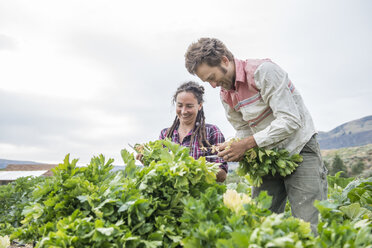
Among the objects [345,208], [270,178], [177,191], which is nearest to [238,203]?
[177,191]

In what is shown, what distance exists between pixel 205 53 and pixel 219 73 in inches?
8.9

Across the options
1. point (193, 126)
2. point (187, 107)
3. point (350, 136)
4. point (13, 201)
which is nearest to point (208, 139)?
point (193, 126)

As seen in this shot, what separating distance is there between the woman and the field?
1.66m

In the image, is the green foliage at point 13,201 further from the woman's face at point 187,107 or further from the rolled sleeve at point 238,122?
the rolled sleeve at point 238,122

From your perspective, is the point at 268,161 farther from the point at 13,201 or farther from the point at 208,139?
the point at 13,201

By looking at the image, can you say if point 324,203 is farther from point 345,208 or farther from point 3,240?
point 3,240

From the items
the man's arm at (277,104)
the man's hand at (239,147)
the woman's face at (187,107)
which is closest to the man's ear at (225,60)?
the man's arm at (277,104)

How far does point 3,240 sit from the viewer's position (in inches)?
93.0

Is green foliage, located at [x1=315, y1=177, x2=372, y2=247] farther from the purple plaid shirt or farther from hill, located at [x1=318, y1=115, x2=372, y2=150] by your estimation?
hill, located at [x1=318, y1=115, x2=372, y2=150]

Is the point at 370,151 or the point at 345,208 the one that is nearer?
the point at 345,208

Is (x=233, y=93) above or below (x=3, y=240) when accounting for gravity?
above

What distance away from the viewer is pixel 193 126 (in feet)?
12.6

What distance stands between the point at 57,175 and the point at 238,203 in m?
1.17

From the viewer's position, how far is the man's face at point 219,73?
264cm
